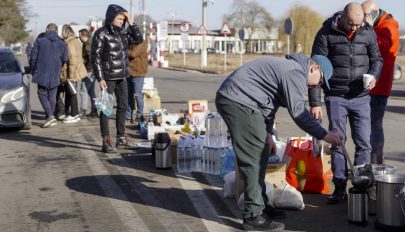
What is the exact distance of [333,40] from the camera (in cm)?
584

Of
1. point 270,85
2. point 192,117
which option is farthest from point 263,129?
point 192,117

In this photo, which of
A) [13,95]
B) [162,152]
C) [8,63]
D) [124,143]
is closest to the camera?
[162,152]

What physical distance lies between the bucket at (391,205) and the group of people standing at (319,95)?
0.52 m

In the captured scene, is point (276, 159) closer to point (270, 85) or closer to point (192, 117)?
point (270, 85)

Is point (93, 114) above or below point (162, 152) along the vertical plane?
below

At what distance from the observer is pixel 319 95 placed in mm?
5852

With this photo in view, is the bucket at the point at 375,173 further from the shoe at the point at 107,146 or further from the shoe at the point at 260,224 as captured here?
the shoe at the point at 107,146

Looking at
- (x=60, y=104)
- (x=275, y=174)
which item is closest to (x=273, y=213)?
(x=275, y=174)

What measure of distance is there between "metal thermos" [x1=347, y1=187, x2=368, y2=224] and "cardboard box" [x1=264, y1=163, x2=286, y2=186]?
3.24ft

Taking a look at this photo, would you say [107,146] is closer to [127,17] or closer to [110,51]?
[110,51]

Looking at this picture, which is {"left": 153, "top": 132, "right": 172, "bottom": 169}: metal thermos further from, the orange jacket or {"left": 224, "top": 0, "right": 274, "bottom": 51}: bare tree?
{"left": 224, "top": 0, "right": 274, "bottom": 51}: bare tree

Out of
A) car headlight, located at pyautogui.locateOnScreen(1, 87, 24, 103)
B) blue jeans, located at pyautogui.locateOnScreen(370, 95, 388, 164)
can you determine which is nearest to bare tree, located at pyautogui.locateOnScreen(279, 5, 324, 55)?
car headlight, located at pyautogui.locateOnScreen(1, 87, 24, 103)

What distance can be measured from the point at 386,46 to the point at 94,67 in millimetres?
4056

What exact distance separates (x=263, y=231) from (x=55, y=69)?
24.7ft
